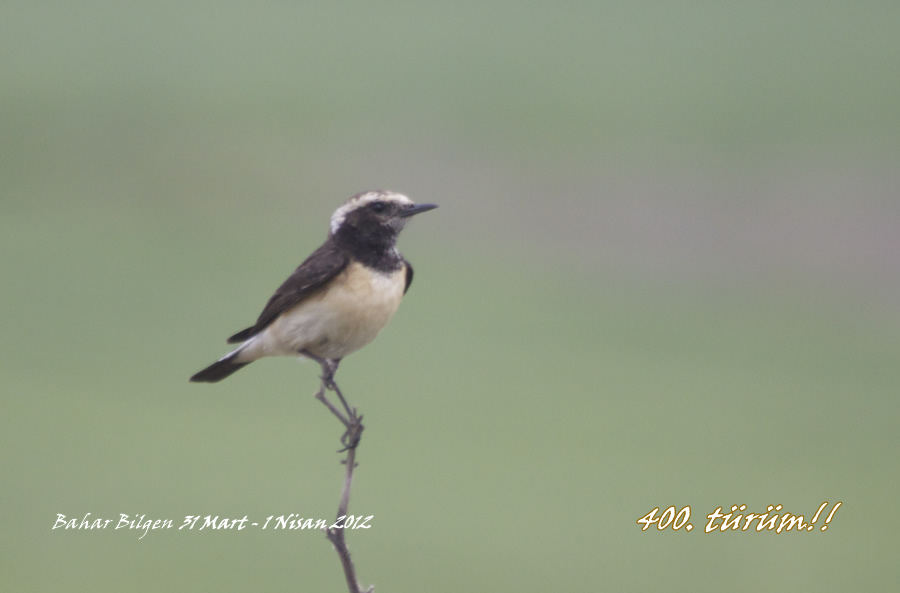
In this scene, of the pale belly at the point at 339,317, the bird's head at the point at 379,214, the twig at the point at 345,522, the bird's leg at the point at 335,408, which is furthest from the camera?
the bird's head at the point at 379,214

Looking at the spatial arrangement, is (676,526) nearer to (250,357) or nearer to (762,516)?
(762,516)

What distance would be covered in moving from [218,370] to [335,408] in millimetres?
959

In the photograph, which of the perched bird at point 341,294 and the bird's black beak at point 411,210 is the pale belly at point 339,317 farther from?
the bird's black beak at point 411,210

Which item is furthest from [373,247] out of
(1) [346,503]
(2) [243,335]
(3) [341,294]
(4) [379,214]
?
(1) [346,503]

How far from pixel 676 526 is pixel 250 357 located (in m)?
2.16

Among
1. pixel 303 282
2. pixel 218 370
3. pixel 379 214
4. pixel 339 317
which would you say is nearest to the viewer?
pixel 339 317

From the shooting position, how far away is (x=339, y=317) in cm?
360

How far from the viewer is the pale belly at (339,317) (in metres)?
3.61

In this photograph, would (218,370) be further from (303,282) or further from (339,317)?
(339,317)

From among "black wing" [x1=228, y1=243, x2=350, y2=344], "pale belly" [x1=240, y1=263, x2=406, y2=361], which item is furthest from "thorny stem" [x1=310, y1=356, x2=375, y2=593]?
"black wing" [x1=228, y1=243, x2=350, y2=344]

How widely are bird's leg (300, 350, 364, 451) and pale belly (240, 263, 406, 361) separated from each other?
59 mm

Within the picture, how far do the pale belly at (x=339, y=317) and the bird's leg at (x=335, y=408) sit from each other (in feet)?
0.19

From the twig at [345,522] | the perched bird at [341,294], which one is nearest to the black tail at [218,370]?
the perched bird at [341,294]

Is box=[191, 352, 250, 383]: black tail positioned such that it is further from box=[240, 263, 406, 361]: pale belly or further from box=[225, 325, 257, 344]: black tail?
box=[240, 263, 406, 361]: pale belly
